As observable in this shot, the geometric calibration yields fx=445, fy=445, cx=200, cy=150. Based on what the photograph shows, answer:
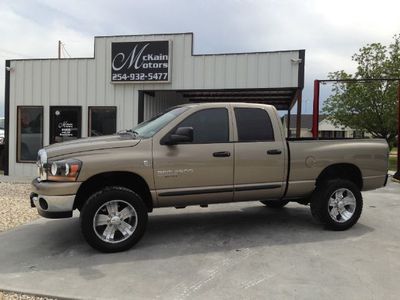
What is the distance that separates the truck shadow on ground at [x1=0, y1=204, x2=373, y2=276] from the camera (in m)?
5.48

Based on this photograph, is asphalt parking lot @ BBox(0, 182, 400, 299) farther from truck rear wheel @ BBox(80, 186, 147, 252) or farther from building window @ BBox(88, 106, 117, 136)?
building window @ BBox(88, 106, 117, 136)

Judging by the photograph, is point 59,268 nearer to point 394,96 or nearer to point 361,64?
point 394,96

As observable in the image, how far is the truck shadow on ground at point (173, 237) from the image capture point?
5.48 m

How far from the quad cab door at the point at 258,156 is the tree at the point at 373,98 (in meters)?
23.9

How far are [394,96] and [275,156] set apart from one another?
2565 centimetres

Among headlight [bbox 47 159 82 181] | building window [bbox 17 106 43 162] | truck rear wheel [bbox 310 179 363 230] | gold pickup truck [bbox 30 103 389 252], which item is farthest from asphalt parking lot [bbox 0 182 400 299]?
building window [bbox 17 106 43 162]

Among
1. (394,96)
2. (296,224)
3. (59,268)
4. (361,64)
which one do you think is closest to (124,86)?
(296,224)

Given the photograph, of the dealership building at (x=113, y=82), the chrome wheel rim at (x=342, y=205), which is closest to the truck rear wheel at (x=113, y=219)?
the chrome wheel rim at (x=342, y=205)

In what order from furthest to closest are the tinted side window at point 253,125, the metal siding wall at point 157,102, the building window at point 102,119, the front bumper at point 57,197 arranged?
the metal siding wall at point 157,102, the building window at point 102,119, the tinted side window at point 253,125, the front bumper at point 57,197

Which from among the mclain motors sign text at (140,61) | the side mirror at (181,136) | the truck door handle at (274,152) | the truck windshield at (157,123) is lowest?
the truck door handle at (274,152)

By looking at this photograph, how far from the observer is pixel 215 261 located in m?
5.33

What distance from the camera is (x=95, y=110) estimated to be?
14023 millimetres

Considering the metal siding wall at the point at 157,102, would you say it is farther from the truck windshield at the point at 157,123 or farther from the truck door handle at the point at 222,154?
the truck door handle at the point at 222,154

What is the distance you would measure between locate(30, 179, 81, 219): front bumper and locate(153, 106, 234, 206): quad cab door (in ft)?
3.50
